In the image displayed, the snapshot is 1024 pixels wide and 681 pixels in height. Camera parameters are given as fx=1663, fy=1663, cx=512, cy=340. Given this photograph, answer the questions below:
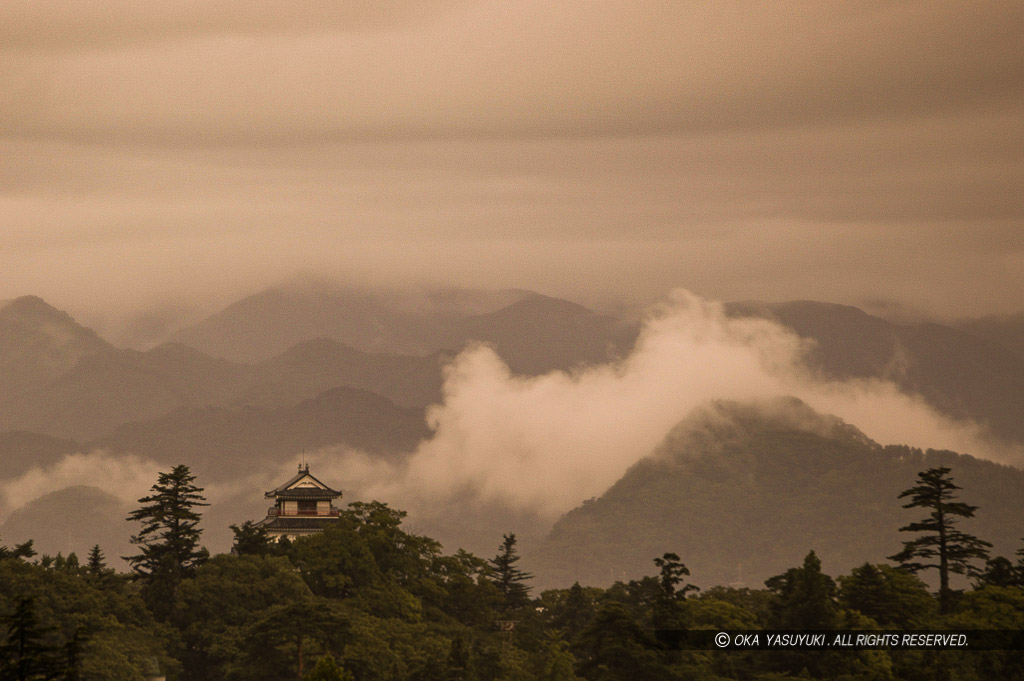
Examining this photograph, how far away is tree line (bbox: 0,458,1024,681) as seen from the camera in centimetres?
10331

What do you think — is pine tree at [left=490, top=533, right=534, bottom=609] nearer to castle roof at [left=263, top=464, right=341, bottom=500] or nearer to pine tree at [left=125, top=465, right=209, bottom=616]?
castle roof at [left=263, top=464, right=341, bottom=500]

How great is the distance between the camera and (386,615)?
12106 cm

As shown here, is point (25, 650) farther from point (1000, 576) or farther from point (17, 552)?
point (1000, 576)

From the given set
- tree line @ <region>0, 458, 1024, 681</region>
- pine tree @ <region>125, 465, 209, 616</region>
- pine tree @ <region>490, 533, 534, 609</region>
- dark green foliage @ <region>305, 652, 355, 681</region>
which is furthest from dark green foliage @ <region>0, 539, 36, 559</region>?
pine tree @ <region>490, 533, 534, 609</region>

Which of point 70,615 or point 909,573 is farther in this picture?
point 909,573

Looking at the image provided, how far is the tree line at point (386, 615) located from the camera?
10331 centimetres

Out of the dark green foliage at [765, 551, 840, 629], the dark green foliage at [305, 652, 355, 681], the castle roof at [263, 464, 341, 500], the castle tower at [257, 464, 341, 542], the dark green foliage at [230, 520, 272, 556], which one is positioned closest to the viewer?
the dark green foliage at [305, 652, 355, 681]

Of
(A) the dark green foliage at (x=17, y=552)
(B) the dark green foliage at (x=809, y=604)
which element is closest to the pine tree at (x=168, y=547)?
(A) the dark green foliage at (x=17, y=552)

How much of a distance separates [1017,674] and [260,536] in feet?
181

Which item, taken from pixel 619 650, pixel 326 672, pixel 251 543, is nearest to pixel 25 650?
pixel 326 672

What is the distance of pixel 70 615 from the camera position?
328 ft

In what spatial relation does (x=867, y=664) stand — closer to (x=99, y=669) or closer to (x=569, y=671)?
(x=569, y=671)

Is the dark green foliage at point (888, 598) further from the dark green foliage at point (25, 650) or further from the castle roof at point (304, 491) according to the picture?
the dark green foliage at point (25, 650)

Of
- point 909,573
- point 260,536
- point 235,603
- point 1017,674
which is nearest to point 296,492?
point 260,536
